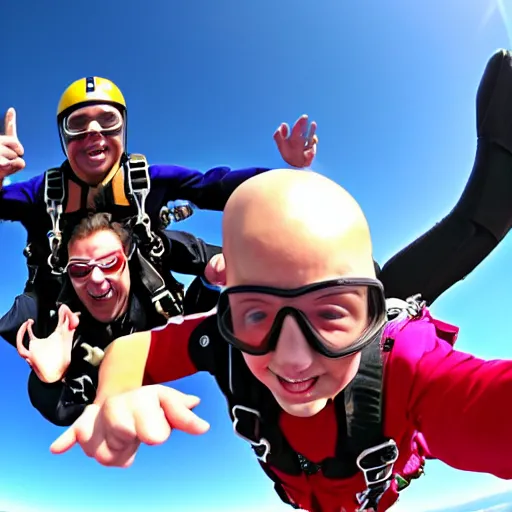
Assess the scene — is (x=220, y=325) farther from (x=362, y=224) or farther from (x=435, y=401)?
(x=435, y=401)

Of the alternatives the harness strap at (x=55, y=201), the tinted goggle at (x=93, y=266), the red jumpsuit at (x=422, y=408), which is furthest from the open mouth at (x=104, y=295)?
the red jumpsuit at (x=422, y=408)

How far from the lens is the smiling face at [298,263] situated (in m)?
1.20

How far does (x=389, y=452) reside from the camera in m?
1.54

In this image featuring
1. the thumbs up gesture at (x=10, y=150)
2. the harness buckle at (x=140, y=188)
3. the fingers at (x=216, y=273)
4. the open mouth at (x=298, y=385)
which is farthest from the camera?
the harness buckle at (x=140, y=188)

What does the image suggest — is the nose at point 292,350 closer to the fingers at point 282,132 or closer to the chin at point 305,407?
the chin at point 305,407

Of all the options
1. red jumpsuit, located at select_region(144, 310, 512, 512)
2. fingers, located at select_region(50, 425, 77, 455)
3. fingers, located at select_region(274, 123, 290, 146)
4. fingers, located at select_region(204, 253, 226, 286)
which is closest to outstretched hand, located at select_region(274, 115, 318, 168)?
fingers, located at select_region(274, 123, 290, 146)

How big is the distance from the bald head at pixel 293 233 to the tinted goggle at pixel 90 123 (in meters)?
2.20

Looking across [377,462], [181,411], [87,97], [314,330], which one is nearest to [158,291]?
[87,97]

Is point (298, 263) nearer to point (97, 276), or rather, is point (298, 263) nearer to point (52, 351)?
point (52, 351)

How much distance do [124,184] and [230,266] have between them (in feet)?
6.76

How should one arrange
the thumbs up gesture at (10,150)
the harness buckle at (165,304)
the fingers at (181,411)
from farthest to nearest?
the harness buckle at (165,304) → the thumbs up gesture at (10,150) → the fingers at (181,411)

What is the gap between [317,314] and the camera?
1.23 m

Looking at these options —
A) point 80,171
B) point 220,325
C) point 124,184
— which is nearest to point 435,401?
point 220,325

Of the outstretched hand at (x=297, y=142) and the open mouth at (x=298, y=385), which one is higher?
the outstretched hand at (x=297, y=142)
